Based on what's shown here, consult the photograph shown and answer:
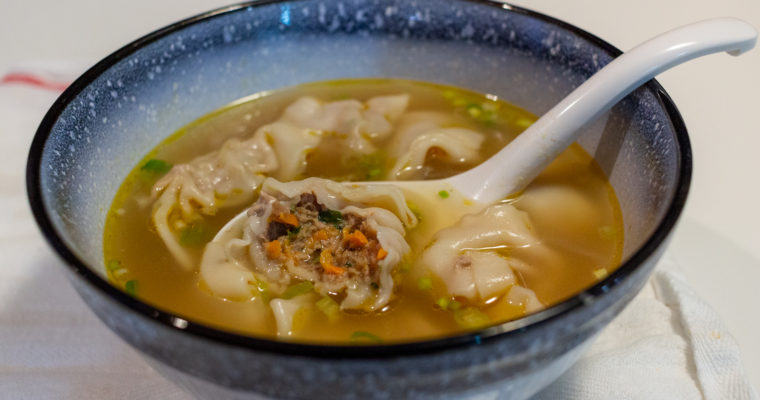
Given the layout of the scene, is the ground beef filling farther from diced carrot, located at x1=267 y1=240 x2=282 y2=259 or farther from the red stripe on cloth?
the red stripe on cloth

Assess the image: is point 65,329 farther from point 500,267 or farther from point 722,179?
point 722,179

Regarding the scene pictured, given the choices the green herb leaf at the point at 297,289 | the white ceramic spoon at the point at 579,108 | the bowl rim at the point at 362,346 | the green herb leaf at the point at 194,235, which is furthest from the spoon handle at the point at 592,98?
the green herb leaf at the point at 194,235

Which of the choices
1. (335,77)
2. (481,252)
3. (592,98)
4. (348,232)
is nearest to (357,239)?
(348,232)

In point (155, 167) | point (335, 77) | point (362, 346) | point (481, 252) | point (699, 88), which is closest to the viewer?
point (362, 346)

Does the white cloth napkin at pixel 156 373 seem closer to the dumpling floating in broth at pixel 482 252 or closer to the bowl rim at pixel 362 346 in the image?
the dumpling floating in broth at pixel 482 252

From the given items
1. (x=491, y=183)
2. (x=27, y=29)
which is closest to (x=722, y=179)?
(x=491, y=183)

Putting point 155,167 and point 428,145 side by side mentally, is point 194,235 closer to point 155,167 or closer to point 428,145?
point 155,167
